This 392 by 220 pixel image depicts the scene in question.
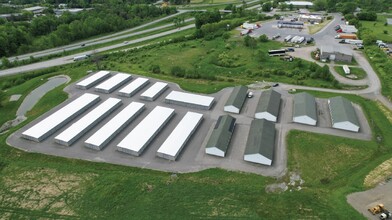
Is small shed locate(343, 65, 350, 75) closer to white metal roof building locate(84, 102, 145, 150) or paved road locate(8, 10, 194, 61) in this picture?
white metal roof building locate(84, 102, 145, 150)

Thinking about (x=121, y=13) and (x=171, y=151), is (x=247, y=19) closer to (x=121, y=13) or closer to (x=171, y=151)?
(x=121, y=13)

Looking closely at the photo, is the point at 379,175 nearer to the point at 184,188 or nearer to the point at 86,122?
the point at 184,188

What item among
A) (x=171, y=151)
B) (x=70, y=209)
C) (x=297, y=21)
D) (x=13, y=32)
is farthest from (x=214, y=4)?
(x=70, y=209)

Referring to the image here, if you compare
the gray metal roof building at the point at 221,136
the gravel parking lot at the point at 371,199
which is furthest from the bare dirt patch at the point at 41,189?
the gravel parking lot at the point at 371,199

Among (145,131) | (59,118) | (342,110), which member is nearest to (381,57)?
(342,110)

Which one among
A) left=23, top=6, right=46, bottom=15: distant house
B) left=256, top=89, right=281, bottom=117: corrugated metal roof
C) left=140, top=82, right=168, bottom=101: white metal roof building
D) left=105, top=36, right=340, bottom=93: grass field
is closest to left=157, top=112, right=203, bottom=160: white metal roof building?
left=140, top=82, right=168, bottom=101: white metal roof building
